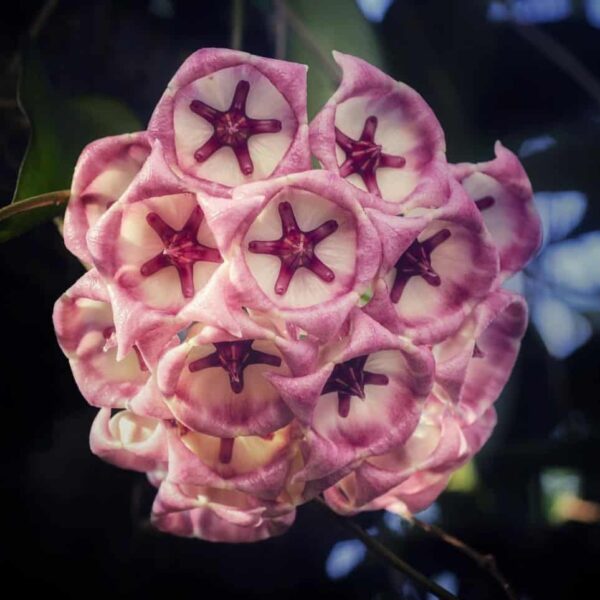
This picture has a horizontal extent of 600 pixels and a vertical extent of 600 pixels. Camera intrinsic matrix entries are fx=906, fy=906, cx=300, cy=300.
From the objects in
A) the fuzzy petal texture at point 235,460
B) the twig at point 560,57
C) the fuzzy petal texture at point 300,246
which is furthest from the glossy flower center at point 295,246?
the twig at point 560,57

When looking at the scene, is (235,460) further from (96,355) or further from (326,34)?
(326,34)

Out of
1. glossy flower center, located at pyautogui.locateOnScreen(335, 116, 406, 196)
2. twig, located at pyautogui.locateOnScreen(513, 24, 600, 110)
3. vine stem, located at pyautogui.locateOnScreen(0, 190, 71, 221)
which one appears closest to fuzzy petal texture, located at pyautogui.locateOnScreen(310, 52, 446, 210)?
glossy flower center, located at pyautogui.locateOnScreen(335, 116, 406, 196)

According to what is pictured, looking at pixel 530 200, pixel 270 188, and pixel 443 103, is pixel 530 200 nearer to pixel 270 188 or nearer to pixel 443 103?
pixel 270 188

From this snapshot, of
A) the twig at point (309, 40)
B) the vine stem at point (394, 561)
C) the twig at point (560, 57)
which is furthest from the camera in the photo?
the twig at point (560, 57)

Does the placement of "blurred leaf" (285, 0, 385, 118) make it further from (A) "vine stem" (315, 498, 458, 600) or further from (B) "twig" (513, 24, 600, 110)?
(A) "vine stem" (315, 498, 458, 600)

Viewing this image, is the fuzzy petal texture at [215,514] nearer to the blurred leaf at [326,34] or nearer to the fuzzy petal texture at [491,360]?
the fuzzy petal texture at [491,360]

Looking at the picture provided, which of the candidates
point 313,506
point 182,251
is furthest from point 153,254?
point 313,506
